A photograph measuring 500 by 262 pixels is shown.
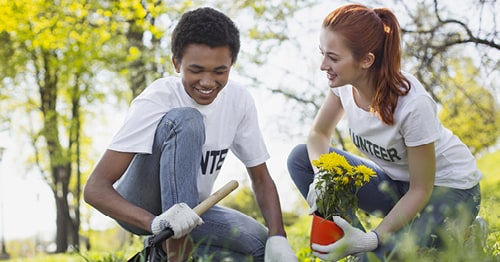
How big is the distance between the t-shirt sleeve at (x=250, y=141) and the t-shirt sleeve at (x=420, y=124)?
71cm

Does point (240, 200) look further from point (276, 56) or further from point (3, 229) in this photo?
point (3, 229)

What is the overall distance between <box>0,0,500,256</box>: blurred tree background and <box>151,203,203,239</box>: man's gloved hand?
418 mm

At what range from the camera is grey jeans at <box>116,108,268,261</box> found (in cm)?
260

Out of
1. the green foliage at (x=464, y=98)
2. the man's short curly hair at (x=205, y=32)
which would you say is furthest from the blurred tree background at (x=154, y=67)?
the man's short curly hair at (x=205, y=32)

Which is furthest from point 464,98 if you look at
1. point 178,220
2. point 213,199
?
→ point 178,220

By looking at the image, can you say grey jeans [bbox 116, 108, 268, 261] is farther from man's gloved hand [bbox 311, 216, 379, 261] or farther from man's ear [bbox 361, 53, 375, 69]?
man's ear [bbox 361, 53, 375, 69]

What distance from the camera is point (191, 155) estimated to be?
103 inches

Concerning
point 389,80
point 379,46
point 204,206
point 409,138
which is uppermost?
point 379,46

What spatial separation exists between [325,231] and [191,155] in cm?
63

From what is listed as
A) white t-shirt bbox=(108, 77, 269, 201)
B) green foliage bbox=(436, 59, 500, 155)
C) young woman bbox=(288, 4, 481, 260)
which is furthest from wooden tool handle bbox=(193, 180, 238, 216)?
green foliage bbox=(436, 59, 500, 155)

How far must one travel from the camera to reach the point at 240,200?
38.0 ft

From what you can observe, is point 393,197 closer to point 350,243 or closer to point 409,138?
point 409,138

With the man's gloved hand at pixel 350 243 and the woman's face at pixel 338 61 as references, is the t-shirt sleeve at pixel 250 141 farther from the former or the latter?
the man's gloved hand at pixel 350 243

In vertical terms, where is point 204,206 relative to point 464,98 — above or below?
above
